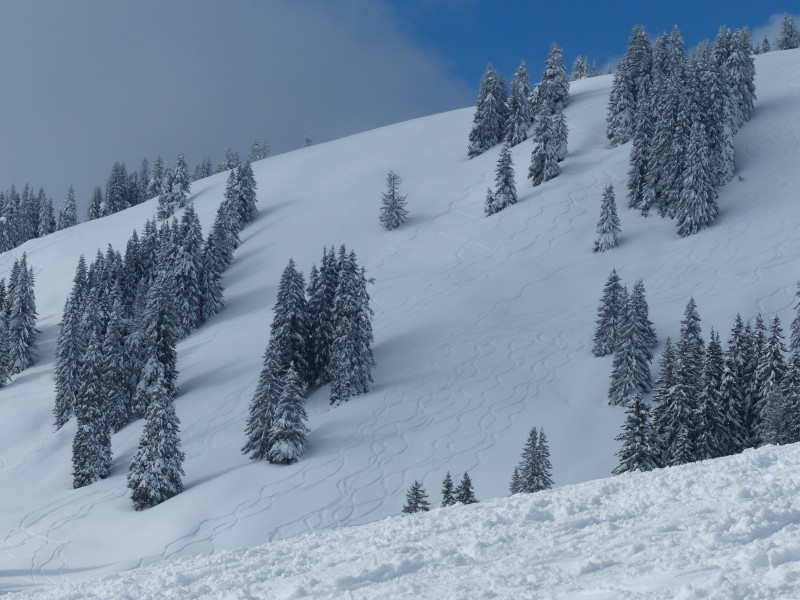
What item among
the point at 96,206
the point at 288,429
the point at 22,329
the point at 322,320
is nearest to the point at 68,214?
the point at 96,206

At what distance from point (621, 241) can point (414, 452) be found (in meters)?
36.1

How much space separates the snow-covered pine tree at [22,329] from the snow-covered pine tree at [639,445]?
66.5 m

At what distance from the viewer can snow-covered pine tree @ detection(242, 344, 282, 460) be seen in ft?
162

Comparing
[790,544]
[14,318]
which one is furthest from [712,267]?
[14,318]

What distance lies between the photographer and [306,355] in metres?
59.9

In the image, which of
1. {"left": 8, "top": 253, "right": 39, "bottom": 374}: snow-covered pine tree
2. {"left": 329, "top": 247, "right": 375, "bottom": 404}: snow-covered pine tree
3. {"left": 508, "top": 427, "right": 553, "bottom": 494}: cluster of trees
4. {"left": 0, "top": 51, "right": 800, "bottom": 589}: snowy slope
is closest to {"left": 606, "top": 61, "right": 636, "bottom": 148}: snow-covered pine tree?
{"left": 0, "top": 51, "right": 800, "bottom": 589}: snowy slope

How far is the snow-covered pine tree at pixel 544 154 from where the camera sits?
9047 cm

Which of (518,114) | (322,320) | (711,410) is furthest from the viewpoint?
(518,114)

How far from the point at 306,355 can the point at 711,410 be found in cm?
3061

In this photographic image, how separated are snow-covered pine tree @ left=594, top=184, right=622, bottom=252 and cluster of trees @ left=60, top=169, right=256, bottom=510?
124 ft

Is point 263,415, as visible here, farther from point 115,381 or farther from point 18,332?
point 18,332

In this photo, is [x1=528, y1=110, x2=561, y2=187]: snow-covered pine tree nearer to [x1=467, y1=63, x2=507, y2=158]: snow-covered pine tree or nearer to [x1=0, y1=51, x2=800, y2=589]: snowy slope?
[x1=0, y1=51, x2=800, y2=589]: snowy slope

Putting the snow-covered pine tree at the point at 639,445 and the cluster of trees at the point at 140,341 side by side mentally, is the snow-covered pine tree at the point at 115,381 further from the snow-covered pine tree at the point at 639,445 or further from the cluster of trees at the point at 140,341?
the snow-covered pine tree at the point at 639,445

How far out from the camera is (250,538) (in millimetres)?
39906
